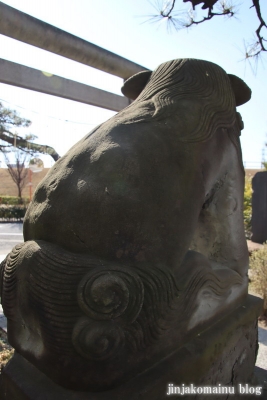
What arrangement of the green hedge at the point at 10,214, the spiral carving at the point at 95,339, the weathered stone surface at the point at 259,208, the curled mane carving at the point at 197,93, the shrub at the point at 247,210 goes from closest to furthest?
the spiral carving at the point at 95,339, the curled mane carving at the point at 197,93, the weathered stone surface at the point at 259,208, the shrub at the point at 247,210, the green hedge at the point at 10,214

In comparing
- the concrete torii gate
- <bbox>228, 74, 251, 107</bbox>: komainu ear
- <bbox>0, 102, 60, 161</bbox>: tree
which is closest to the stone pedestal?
<bbox>228, 74, 251, 107</bbox>: komainu ear

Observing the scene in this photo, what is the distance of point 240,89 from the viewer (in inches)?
67.9

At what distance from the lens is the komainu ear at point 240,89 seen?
170 centimetres

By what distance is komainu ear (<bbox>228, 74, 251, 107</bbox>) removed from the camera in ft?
5.57

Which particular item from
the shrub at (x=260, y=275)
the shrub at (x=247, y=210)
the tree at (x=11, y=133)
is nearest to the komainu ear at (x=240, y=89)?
the shrub at (x=260, y=275)

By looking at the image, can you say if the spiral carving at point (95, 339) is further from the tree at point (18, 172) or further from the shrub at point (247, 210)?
the tree at point (18, 172)

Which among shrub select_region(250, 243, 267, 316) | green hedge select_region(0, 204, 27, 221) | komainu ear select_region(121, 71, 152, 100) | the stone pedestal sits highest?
komainu ear select_region(121, 71, 152, 100)

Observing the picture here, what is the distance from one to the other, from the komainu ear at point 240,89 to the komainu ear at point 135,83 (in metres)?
0.45

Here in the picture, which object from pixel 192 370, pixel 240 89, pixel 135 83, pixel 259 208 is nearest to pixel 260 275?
pixel 240 89

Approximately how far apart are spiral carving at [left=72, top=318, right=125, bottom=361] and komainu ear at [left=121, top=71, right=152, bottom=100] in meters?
1.31

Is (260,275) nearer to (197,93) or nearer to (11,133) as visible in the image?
(197,93)

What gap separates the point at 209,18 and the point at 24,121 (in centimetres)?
1220

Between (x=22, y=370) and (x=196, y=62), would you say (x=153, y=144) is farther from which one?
(x=22, y=370)

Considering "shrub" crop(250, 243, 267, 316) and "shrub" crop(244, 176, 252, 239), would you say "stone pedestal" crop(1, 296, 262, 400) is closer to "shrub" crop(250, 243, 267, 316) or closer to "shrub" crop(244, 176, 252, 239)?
"shrub" crop(250, 243, 267, 316)
